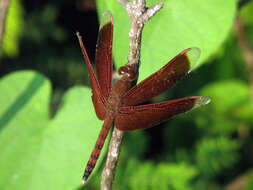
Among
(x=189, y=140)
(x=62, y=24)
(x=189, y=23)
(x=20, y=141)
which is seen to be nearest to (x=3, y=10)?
(x=20, y=141)

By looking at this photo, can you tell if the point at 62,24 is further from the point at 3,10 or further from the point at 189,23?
the point at 189,23

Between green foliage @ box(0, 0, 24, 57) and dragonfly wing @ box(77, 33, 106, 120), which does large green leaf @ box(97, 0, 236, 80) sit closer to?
dragonfly wing @ box(77, 33, 106, 120)

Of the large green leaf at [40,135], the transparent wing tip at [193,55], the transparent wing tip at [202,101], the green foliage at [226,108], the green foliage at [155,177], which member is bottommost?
the green foliage at [155,177]

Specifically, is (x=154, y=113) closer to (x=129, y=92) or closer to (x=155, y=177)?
(x=129, y=92)

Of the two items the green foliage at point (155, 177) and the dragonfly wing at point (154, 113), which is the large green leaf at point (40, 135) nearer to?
the dragonfly wing at point (154, 113)

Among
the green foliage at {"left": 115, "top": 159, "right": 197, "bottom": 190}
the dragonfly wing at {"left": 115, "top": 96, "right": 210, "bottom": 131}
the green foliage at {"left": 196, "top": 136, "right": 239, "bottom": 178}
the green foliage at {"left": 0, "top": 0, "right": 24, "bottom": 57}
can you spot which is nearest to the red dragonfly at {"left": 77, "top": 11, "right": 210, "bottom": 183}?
the dragonfly wing at {"left": 115, "top": 96, "right": 210, "bottom": 131}

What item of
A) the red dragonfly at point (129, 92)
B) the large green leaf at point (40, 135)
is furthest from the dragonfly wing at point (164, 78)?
the large green leaf at point (40, 135)
